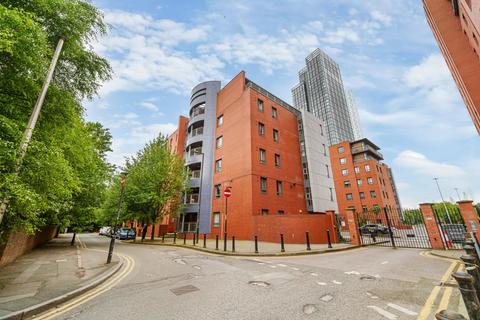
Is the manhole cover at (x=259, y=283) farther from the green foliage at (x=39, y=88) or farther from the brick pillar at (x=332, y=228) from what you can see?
the brick pillar at (x=332, y=228)

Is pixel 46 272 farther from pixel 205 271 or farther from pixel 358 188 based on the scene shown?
pixel 358 188

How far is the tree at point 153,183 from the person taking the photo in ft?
70.2

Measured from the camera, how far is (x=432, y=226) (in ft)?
45.7

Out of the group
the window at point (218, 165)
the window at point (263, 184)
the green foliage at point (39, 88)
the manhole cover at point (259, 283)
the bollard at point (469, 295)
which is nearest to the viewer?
the bollard at point (469, 295)

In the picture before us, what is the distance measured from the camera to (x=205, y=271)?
7.80m

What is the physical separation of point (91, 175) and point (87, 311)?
663 inches

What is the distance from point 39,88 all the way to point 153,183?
55.1ft

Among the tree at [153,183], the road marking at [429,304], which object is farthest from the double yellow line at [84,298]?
the tree at [153,183]

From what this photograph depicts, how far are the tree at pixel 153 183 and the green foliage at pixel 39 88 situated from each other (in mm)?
12363

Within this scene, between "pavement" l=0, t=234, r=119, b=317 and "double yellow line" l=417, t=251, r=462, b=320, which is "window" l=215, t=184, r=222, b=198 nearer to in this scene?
"pavement" l=0, t=234, r=119, b=317

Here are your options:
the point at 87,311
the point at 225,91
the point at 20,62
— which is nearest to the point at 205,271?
the point at 87,311

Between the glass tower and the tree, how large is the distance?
8961 centimetres

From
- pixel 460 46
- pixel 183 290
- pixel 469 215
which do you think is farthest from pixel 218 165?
pixel 460 46

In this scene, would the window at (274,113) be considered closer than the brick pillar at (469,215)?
No
